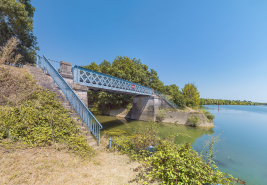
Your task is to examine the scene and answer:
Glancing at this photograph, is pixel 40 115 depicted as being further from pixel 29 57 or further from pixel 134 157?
pixel 29 57

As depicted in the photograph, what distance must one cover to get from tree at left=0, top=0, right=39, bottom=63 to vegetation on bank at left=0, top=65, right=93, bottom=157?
1015 cm

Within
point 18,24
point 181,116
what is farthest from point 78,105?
point 181,116

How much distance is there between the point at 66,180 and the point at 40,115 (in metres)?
2.61

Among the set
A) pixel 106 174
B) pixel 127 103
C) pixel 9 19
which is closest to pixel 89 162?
pixel 106 174

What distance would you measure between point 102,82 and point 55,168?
8.65 metres

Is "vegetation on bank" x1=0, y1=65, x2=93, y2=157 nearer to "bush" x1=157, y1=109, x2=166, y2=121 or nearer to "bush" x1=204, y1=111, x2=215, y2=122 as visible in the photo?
"bush" x1=157, y1=109, x2=166, y2=121

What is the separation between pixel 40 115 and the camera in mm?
3971

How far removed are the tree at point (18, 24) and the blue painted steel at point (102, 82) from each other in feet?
30.2

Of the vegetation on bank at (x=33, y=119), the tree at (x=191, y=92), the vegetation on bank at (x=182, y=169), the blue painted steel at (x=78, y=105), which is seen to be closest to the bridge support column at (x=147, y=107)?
the tree at (x=191, y=92)

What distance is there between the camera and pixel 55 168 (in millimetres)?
2932

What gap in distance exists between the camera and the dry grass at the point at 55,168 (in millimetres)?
2498

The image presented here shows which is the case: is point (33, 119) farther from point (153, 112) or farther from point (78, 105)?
point (153, 112)

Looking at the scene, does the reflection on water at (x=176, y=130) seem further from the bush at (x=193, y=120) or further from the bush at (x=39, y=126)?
the bush at (x=39, y=126)

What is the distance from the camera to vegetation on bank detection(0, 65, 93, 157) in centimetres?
343
